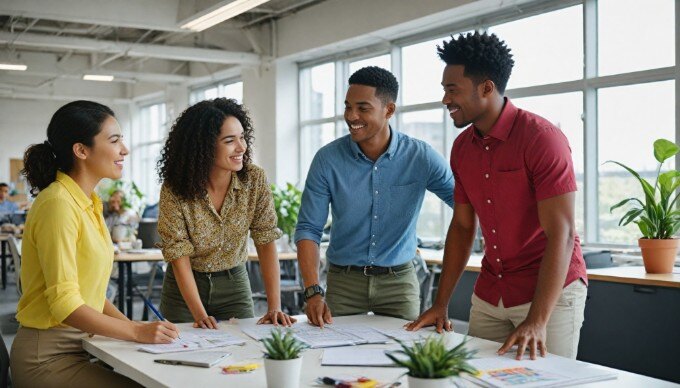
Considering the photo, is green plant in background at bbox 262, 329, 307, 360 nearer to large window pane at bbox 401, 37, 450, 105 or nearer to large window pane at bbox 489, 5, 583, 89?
large window pane at bbox 489, 5, 583, 89

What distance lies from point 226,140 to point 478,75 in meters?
0.91

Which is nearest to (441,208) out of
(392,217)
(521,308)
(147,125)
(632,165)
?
(632,165)

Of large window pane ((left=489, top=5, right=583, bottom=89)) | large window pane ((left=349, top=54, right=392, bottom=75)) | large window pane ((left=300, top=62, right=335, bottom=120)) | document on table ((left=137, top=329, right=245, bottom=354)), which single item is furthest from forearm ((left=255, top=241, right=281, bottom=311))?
large window pane ((left=300, top=62, right=335, bottom=120))

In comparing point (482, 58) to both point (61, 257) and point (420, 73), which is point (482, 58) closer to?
point (61, 257)

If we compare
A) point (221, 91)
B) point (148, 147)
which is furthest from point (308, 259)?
point (148, 147)

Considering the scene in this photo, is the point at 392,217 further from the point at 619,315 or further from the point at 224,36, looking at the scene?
the point at 224,36

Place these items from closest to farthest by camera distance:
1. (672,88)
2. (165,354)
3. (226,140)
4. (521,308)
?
1. (165,354)
2. (521,308)
3. (226,140)
4. (672,88)

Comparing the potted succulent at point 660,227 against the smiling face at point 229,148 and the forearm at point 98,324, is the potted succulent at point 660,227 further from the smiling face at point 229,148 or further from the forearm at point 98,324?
the forearm at point 98,324

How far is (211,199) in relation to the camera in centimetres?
279

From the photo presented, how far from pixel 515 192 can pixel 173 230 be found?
1.15 meters

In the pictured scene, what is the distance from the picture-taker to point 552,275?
2115mm

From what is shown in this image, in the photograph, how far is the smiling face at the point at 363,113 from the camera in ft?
9.11

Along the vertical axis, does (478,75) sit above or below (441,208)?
above

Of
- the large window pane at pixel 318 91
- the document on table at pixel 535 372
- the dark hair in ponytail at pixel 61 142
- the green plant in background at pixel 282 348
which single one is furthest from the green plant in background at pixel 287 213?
the green plant in background at pixel 282 348
